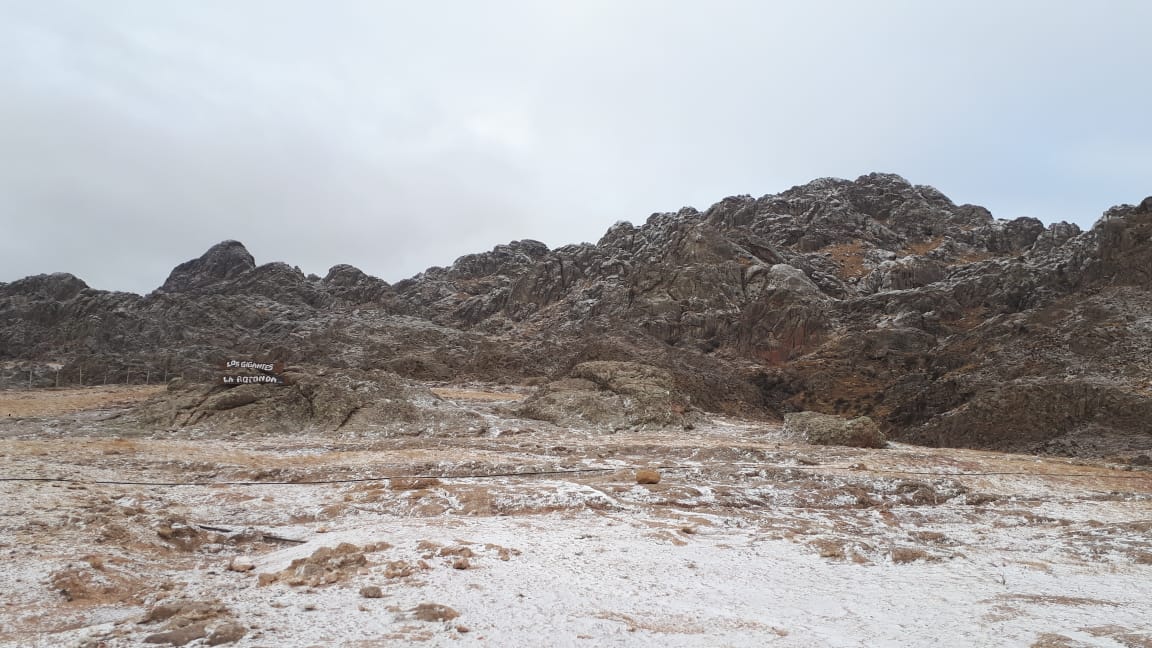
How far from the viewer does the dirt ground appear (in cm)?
661

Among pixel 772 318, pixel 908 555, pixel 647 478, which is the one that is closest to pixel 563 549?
pixel 647 478

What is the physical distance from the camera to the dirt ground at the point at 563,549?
6.61 meters

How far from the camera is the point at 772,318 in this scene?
52812 millimetres

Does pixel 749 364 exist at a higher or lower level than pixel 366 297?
lower

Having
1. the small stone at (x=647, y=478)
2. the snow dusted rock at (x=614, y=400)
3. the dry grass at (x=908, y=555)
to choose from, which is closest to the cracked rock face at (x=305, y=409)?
the snow dusted rock at (x=614, y=400)

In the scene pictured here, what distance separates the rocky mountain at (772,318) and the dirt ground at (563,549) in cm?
1083

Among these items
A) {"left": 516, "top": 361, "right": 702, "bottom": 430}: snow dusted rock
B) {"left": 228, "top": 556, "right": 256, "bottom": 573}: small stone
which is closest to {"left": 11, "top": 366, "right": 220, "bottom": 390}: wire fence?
{"left": 516, "top": 361, "right": 702, "bottom": 430}: snow dusted rock

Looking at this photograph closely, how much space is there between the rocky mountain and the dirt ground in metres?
10.8

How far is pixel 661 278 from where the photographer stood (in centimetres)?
6256

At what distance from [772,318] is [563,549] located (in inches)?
1835

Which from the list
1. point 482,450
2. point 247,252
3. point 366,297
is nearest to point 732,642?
point 482,450

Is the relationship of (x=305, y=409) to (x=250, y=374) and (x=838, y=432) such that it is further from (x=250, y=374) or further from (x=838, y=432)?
(x=838, y=432)

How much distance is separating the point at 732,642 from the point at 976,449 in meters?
24.5

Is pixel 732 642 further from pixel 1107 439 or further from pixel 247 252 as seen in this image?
pixel 247 252
